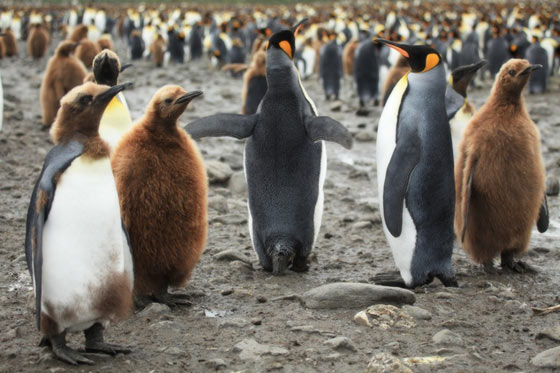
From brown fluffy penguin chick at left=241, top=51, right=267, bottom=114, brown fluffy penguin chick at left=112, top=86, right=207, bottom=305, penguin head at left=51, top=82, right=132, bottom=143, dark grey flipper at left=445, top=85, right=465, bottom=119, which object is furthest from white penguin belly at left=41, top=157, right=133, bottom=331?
brown fluffy penguin chick at left=241, top=51, right=267, bottom=114

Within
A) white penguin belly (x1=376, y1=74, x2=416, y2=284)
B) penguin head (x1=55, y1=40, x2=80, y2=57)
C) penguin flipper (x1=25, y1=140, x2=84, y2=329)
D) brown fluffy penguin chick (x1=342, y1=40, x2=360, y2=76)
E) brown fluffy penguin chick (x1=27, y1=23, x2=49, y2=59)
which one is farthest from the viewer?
brown fluffy penguin chick (x1=27, y1=23, x2=49, y2=59)

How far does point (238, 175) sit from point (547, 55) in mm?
8842

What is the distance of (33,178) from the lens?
6707 mm

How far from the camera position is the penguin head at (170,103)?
3.82m

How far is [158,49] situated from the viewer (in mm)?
17828

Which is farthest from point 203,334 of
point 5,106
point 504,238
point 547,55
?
point 547,55

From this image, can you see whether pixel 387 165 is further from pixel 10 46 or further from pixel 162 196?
pixel 10 46

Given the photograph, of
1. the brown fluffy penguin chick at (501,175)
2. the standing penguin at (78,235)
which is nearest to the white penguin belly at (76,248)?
the standing penguin at (78,235)

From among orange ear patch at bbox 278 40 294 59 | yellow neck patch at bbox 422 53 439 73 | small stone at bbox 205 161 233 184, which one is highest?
orange ear patch at bbox 278 40 294 59

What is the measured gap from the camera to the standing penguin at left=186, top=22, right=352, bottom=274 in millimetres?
4605

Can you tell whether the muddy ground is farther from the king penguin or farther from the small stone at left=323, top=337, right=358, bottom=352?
the king penguin

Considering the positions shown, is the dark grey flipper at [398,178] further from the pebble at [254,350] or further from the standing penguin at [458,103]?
the standing penguin at [458,103]

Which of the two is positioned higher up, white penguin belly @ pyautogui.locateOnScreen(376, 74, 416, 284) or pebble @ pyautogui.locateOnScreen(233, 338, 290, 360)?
white penguin belly @ pyautogui.locateOnScreen(376, 74, 416, 284)

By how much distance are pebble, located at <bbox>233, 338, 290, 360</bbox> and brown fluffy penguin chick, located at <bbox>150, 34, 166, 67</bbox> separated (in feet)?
49.4
